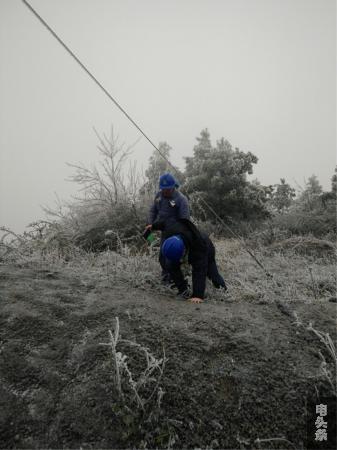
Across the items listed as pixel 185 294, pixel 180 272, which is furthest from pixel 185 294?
pixel 180 272

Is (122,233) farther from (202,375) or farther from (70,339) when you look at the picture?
(202,375)

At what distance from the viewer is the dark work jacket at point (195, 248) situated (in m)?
3.03

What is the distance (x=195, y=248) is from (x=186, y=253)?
Answer: 0.45 feet

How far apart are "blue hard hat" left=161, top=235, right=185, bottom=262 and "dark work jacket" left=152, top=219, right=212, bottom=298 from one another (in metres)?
0.15

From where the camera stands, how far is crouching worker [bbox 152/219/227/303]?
295 cm

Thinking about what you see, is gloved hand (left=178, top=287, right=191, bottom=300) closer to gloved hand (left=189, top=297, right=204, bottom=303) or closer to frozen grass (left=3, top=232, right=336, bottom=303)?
frozen grass (left=3, top=232, right=336, bottom=303)

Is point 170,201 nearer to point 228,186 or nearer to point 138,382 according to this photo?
point 138,382

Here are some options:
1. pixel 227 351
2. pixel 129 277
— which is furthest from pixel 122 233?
pixel 227 351

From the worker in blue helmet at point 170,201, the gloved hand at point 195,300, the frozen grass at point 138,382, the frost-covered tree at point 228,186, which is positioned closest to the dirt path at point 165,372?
the frozen grass at point 138,382

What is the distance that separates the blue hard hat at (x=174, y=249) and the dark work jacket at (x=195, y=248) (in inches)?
6.1

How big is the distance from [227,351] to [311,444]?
26.0 inches

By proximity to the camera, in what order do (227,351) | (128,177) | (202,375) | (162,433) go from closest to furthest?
(162,433) → (202,375) → (227,351) → (128,177)

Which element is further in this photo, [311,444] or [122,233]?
[122,233]

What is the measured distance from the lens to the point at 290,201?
11.0m
